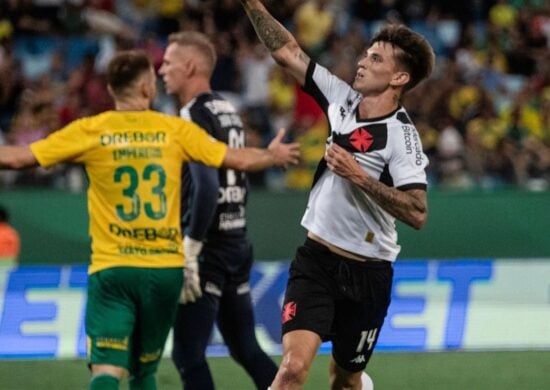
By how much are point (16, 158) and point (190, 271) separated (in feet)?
4.83

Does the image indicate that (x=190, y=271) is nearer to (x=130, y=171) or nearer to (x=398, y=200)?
(x=130, y=171)

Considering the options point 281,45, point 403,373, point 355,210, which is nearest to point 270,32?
point 281,45

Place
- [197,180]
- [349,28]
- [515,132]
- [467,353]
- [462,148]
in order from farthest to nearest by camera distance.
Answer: [349,28]
[515,132]
[462,148]
[467,353]
[197,180]

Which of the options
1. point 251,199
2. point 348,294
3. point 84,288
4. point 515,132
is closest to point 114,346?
point 348,294

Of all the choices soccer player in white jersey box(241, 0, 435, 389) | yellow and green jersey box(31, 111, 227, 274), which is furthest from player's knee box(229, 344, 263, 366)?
yellow and green jersey box(31, 111, 227, 274)

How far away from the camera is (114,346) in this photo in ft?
21.7

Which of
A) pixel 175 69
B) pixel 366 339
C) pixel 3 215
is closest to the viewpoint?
pixel 366 339

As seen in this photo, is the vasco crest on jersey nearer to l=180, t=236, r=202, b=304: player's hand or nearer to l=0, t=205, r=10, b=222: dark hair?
l=180, t=236, r=202, b=304: player's hand

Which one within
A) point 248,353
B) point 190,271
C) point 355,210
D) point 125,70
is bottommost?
point 248,353

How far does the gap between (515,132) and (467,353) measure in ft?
19.6

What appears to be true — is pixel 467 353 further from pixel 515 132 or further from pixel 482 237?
pixel 515 132

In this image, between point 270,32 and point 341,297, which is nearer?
point 341,297

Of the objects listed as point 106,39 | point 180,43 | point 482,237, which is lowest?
point 482,237

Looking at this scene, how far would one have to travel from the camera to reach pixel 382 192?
6652 mm
